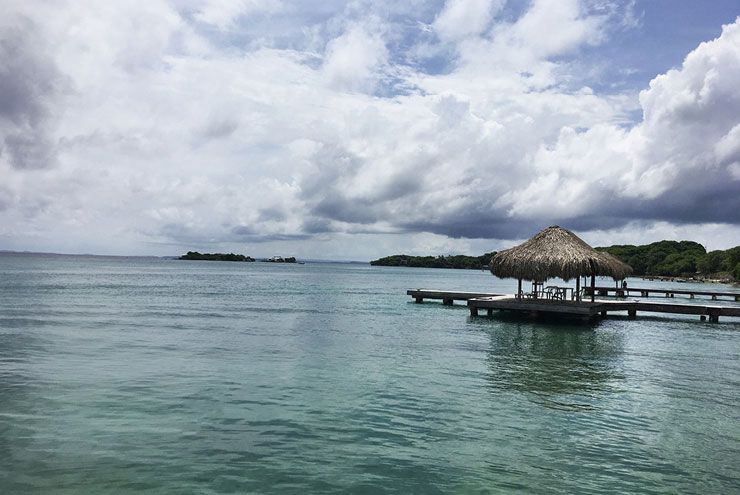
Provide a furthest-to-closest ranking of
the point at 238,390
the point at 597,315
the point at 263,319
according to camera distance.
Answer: the point at 597,315, the point at 263,319, the point at 238,390

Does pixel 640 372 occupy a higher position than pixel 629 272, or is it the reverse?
pixel 629 272

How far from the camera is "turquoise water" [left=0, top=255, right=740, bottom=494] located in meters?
7.68

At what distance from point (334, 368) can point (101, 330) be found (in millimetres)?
12094

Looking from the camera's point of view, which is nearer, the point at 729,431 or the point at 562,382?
the point at 729,431

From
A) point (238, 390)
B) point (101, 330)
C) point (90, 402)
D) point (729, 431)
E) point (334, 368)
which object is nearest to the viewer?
point (729, 431)

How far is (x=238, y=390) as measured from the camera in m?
12.4

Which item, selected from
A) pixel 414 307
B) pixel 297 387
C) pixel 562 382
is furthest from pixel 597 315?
pixel 297 387

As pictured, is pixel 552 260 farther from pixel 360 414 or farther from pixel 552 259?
pixel 360 414

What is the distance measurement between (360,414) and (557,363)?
345 inches

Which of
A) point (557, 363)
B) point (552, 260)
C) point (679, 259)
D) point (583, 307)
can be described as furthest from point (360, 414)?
point (679, 259)

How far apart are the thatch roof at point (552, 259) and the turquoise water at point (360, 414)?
679 cm

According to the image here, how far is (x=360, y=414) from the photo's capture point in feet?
35.1

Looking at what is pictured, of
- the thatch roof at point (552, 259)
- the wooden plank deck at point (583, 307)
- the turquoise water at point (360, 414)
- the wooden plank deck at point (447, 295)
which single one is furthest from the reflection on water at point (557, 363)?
the wooden plank deck at point (447, 295)

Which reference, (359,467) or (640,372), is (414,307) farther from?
(359,467)
